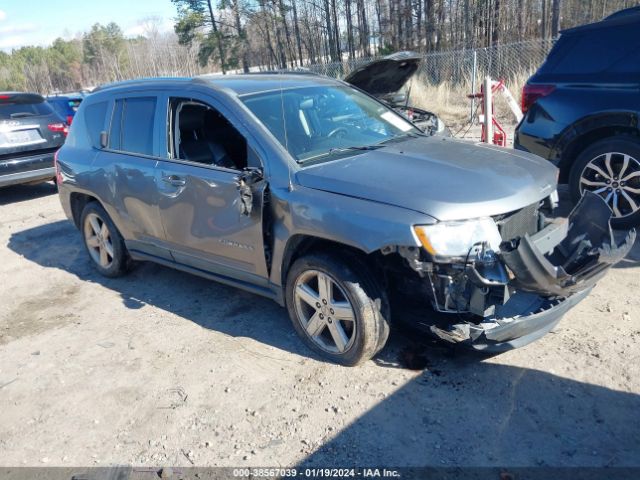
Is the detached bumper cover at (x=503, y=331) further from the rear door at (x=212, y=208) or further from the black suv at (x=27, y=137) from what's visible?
the black suv at (x=27, y=137)

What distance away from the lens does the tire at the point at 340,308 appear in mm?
3303

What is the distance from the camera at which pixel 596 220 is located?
11.3 ft

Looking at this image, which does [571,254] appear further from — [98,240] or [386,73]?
[386,73]

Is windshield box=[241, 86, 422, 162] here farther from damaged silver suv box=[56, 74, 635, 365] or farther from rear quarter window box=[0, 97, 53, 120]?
rear quarter window box=[0, 97, 53, 120]

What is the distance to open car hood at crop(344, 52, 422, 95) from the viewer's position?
711 cm

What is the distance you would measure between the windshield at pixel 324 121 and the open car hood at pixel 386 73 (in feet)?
8.02

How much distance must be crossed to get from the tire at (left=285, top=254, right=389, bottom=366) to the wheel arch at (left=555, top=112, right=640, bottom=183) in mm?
3251

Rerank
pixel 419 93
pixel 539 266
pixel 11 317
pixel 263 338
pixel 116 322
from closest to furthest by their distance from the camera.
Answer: pixel 539 266 < pixel 263 338 < pixel 116 322 < pixel 11 317 < pixel 419 93

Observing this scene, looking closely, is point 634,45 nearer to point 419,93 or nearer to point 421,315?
point 421,315

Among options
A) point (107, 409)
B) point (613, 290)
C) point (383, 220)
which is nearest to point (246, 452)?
point (107, 409)

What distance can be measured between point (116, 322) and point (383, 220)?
2822 millimetres

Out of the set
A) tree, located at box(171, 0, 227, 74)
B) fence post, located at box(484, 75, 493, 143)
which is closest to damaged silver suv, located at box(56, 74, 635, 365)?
fence post, located at box(484, 75, 493, 143)

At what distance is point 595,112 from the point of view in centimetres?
522

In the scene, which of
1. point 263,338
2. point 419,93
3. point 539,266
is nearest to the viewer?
point 539,266
